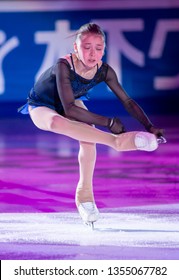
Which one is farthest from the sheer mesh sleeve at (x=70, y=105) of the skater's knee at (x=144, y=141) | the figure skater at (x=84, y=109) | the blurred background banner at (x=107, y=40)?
the blurred background banner at (x=107, y=40)

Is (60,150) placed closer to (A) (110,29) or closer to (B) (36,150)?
(B) (36,150)

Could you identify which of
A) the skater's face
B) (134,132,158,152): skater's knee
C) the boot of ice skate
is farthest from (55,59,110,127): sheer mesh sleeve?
the boot of ice skate

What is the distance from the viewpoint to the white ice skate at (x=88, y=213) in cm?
352

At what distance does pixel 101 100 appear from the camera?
8.67 metres

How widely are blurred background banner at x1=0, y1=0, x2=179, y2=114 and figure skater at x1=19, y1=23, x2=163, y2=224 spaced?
4.85 metres

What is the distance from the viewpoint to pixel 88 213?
355 cm

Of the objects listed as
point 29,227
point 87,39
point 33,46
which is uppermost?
point 33,46

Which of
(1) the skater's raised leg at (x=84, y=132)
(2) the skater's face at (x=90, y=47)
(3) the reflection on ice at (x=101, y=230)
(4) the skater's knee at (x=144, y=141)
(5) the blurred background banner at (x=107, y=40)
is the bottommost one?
(3) the reflection on ice at (x=101, y=230)

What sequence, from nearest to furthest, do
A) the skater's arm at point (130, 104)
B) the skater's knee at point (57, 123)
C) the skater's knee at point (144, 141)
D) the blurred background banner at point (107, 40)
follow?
the skater's knee at point (144, 141), the skater's knee at point (57, 123), the skater's arm at point (130, 104), the blurred background banner at point (107, 40)

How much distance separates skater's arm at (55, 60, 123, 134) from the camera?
10.6 feet

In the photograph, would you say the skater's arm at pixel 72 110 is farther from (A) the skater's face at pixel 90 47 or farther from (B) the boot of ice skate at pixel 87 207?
(B) the boot of ice skate at pixel 87 207

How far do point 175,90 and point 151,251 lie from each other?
5685 millimetres

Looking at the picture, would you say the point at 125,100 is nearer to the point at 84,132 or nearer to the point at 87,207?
the point at 84,132
